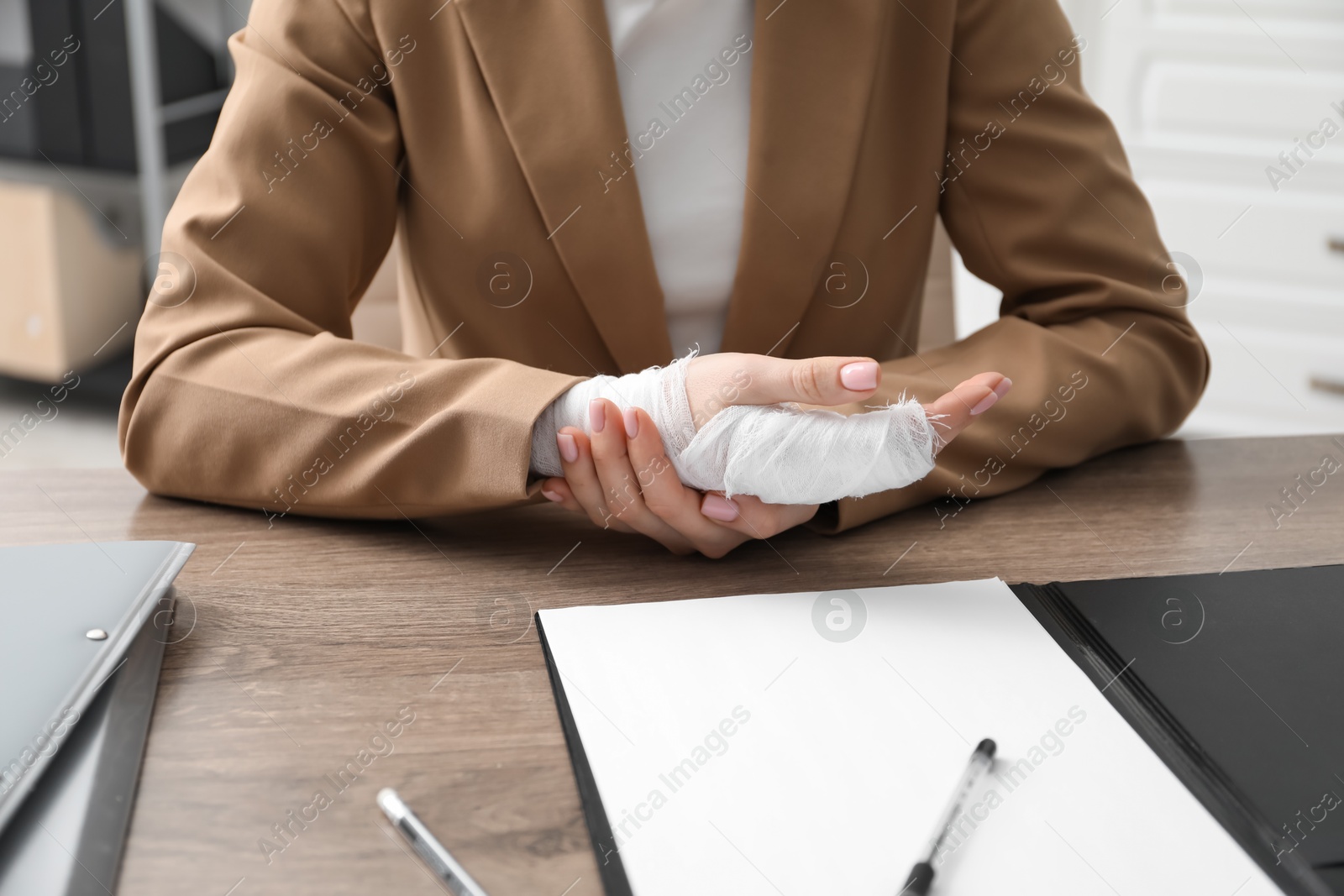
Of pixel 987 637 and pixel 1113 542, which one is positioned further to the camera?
pixel 1113 542

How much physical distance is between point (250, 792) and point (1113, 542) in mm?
491

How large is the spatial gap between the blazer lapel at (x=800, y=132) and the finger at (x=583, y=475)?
317 mm

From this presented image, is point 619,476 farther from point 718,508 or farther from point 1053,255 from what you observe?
point 1053,255

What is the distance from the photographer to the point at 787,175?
0.86 metres

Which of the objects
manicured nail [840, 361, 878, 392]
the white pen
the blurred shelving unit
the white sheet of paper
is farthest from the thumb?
the blurred shelving unit

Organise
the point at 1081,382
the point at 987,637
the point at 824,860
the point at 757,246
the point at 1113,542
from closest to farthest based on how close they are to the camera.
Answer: the point at 824,860
the point at 987,637
the point at 1113,542
the point at 1081,382
the point at 757,246

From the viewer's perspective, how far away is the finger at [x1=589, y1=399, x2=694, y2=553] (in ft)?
1.97

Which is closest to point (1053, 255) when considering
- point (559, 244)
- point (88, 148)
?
point (559, 244)

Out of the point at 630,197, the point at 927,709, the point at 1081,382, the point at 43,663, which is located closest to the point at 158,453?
the point at 43,663

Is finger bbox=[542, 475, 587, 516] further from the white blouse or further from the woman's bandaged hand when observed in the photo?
the white blouse

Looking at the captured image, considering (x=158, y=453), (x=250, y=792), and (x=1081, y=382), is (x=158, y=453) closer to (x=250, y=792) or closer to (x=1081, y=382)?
(x=250, y=792)

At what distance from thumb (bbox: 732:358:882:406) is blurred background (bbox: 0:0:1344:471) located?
1.57 metres

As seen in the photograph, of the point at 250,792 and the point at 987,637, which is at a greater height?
the point at 250,792

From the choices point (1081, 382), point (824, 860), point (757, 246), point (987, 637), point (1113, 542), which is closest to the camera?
point (824, 860)
